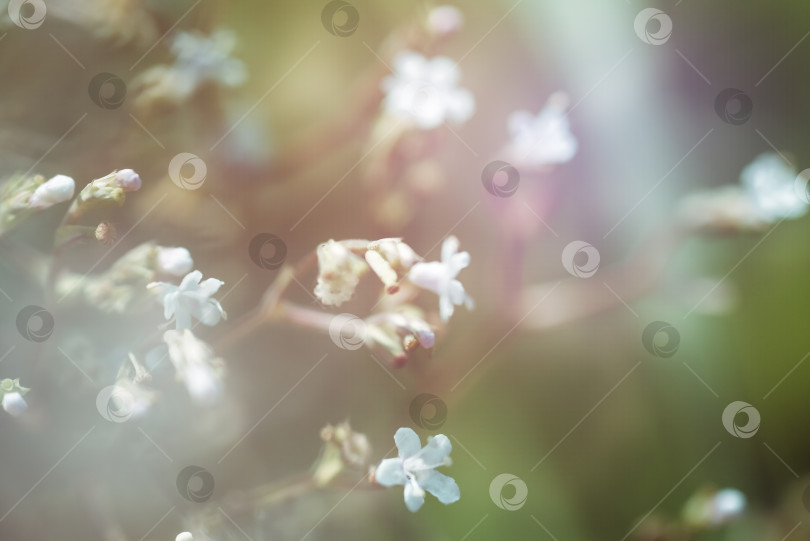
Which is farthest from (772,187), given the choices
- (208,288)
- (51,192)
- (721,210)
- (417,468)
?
(51,192)

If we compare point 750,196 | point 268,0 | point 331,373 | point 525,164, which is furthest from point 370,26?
point 750,196

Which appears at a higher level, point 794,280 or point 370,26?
point 794,280

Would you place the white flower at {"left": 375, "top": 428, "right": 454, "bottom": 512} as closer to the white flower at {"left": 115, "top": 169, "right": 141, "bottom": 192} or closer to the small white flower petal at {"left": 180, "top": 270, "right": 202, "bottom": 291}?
the small white flower petal at {"left": 180, "top": 270, "right": 202, "bottom": 291}

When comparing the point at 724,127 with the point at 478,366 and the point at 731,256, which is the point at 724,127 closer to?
the point at 731,256

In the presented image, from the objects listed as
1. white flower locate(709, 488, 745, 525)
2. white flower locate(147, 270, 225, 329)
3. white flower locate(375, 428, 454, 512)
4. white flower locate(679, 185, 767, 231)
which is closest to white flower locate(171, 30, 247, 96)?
white flower locate(147, 270, 225, 329)

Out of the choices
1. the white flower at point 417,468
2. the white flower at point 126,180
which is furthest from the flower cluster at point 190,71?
the white flower at point 417,468
